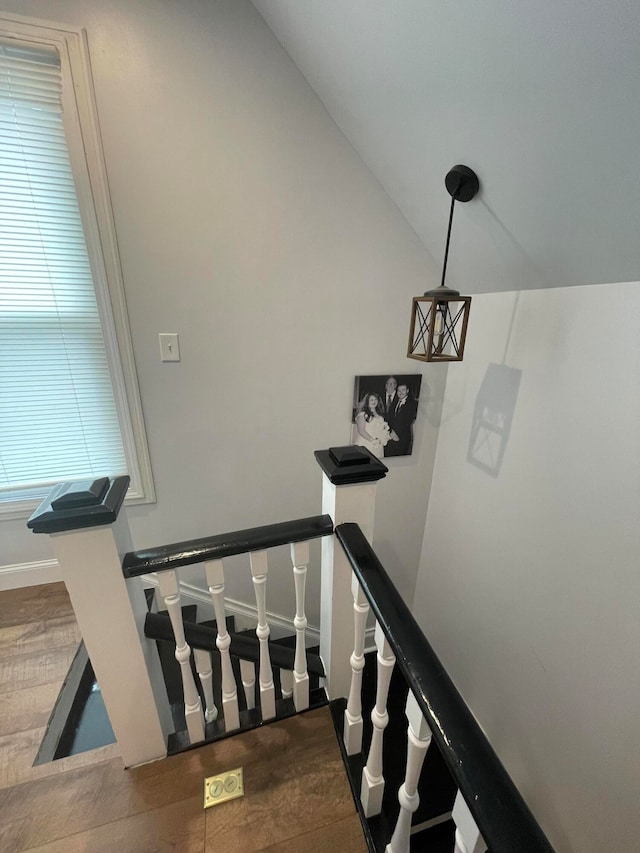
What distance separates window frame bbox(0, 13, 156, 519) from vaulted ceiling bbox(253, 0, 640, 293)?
71 centimetres

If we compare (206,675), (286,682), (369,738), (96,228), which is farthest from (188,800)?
(96,228)

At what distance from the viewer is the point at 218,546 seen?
927 millimetres

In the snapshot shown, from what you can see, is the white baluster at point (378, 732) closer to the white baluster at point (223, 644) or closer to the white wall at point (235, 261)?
the white baluster at point (223, 644)

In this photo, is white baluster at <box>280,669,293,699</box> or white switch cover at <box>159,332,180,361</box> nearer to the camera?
white baluster at <box>280,669,293,699</box>

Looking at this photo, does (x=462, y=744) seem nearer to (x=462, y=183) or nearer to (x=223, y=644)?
(x=223, y=644)

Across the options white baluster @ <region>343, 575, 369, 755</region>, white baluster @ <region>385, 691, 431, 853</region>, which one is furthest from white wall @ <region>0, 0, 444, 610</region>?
white baluster @ <region>385, 691, 431, 853</region>

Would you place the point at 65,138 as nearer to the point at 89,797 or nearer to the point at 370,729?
the point at 89,797

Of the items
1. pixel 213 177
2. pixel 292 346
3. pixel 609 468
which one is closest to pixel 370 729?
pixel 609 468

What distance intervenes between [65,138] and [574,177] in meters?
1.70

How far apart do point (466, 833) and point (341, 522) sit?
1.98 ft

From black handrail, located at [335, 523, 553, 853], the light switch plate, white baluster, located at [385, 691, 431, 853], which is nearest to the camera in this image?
black handrail, located at [335, 523, 553, 853]

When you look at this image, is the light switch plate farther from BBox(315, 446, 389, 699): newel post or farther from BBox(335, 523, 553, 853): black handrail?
BBox(335, 523, 553, 853): black handrail

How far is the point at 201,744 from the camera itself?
1098 millimetres

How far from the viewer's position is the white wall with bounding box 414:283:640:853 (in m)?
1.06
